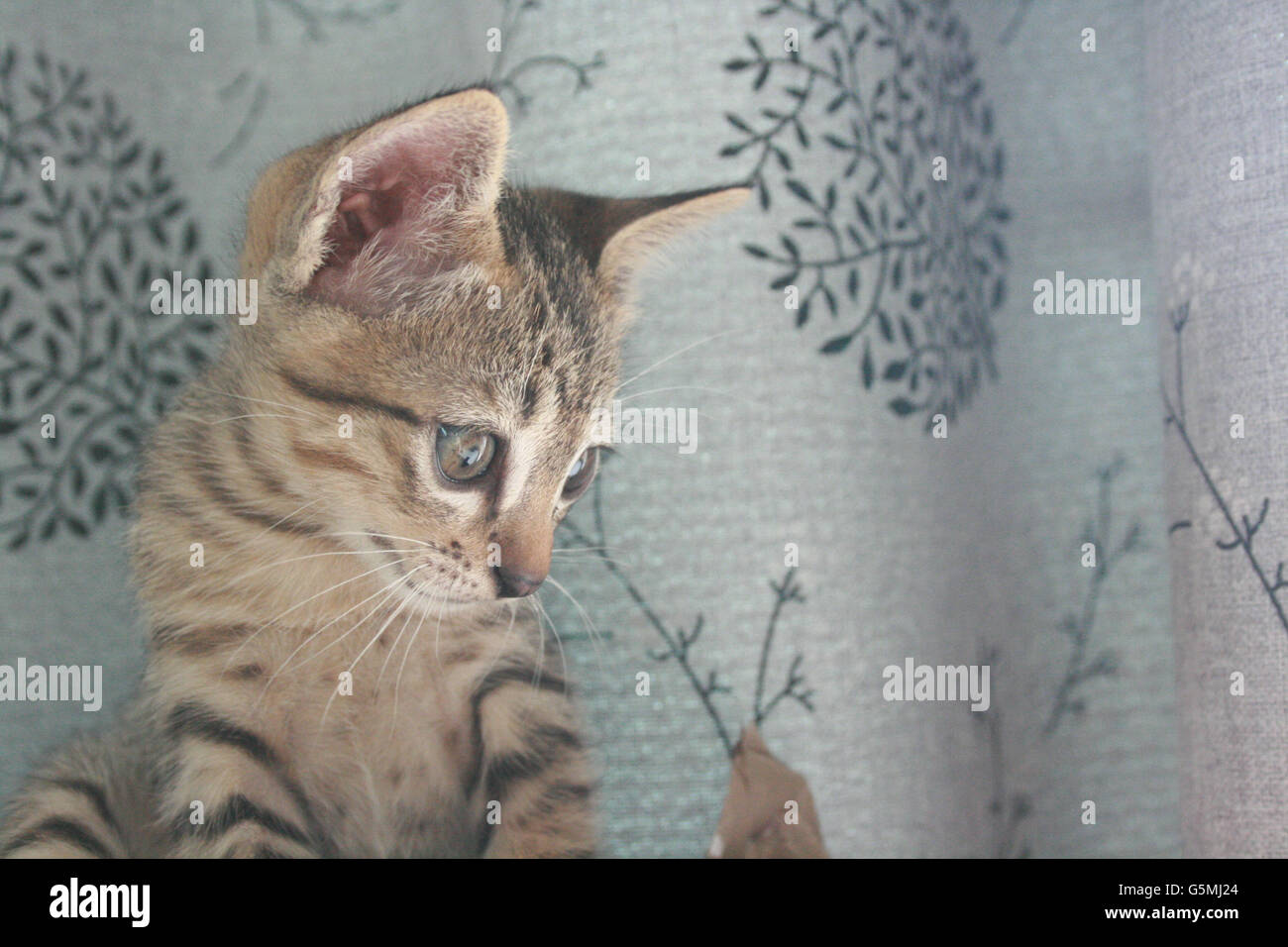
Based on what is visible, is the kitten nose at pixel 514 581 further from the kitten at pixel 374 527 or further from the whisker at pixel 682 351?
the whisker at pixel 682 351

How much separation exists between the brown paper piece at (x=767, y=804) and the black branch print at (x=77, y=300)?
474mm

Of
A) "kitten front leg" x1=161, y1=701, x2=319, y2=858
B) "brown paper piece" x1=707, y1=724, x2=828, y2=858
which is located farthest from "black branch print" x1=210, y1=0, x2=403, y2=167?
"brown paper piece" x1=707, y1=724, x2=828, y2=858

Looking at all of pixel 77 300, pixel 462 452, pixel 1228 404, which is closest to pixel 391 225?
pixel 462 452

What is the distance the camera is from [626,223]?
2.48 feet

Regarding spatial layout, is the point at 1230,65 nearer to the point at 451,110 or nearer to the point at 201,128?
the point at 451,110

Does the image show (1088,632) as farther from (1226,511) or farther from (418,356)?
(418,356)

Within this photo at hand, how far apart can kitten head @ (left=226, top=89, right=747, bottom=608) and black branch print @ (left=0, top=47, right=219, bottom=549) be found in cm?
8

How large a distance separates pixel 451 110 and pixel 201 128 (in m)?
0.23

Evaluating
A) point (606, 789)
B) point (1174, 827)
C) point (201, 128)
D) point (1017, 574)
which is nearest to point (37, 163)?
point (201, 128)

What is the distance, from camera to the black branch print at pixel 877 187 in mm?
791

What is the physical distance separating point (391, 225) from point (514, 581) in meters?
0.24

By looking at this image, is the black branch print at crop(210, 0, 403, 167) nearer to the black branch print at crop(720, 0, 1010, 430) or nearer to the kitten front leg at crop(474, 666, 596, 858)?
the black branch print at crop(720, 0, 1010, 430)

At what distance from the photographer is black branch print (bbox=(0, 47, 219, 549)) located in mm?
728

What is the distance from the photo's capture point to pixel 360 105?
74 centimetres
